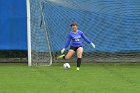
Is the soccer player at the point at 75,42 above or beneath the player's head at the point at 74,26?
beneath

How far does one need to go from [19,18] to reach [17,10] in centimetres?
31

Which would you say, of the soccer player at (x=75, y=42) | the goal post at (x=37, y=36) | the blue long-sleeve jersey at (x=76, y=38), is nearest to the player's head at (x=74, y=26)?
the soccer player at (x=75, y=42)

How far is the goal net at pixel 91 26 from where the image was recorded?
17.0 metres

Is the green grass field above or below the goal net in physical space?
below

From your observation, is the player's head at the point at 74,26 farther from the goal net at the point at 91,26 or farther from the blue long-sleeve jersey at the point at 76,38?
the goal net at the point at 91,26

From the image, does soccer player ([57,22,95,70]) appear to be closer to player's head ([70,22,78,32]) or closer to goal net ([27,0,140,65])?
player's head ([70,22,78,32])

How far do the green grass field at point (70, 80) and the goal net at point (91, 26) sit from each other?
597 millimetres

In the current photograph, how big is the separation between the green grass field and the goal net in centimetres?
60

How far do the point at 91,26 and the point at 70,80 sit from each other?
4754 millimetres

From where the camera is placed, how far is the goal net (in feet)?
55.9

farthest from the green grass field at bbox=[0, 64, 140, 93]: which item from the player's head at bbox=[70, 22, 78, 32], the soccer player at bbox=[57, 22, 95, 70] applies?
the player's head at bbox=[70, 22, 78, 32]

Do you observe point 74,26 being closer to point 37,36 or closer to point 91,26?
point 91,26

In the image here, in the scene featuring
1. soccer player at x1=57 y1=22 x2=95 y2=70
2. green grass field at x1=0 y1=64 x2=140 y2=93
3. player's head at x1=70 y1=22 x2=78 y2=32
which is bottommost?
green grass field at x1=0 y1=64 x2=140 y2=93

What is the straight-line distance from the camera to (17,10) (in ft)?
58.0
